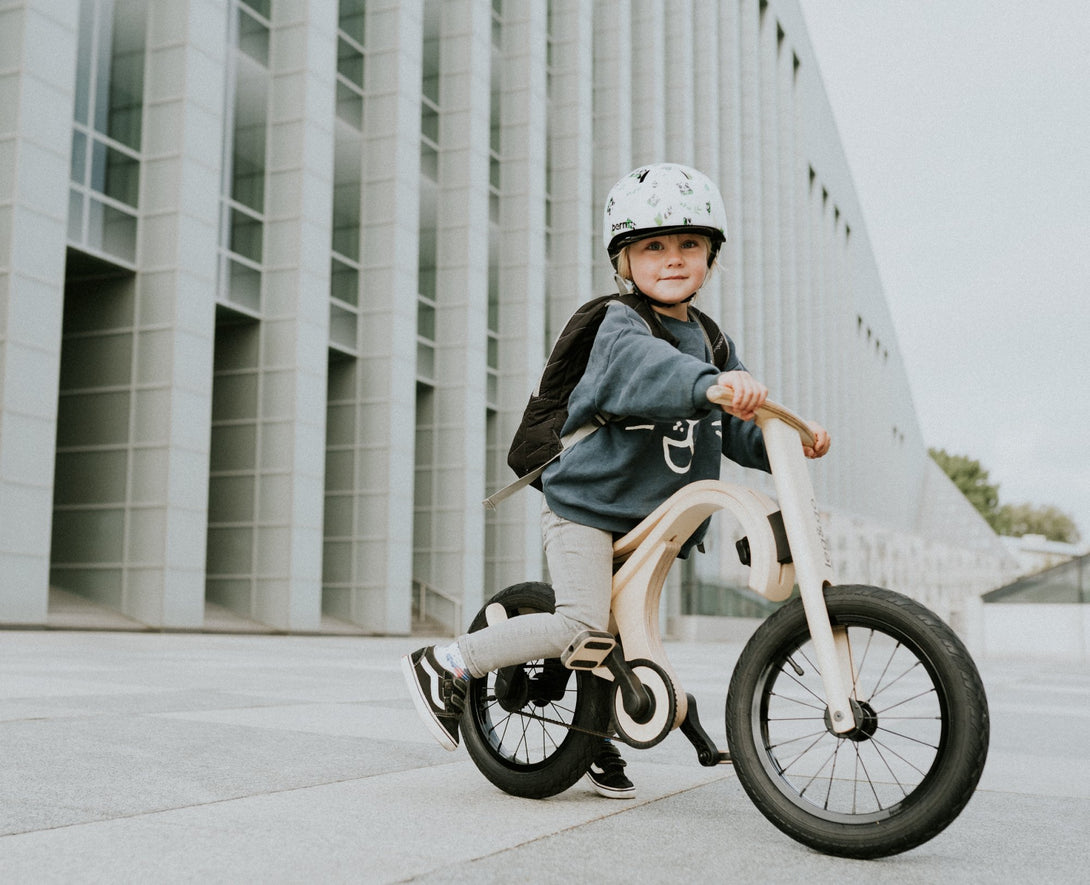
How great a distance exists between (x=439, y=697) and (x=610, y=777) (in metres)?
0.50

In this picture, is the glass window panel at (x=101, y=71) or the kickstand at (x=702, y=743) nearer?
the kickstand at (x=702, y=743)

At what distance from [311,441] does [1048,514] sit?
103487 millimetres

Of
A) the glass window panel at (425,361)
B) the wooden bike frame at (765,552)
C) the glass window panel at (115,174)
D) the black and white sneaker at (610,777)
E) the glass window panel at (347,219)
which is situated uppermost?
the glass window panel at (347,219)

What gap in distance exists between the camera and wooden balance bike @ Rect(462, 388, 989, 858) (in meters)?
2.25

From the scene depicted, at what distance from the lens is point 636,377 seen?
8.73ft

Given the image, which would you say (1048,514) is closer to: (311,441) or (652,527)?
(311,441)

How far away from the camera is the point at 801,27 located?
49.2 m

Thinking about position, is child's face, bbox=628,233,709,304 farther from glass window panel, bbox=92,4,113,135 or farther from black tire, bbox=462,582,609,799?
glass window panel, bbox=92,4,113,135

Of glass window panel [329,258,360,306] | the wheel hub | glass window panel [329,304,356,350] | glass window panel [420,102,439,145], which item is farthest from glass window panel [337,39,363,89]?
the wheel hub

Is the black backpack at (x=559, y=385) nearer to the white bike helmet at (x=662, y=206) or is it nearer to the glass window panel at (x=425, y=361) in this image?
the white bike helmet at (x=662, y=206)

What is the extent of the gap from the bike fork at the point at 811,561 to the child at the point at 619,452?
0.42 feet

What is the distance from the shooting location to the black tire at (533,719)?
2.87 meters

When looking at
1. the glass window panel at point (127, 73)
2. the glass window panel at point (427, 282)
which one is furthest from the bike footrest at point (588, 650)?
the glass window panel at point (427, 282)

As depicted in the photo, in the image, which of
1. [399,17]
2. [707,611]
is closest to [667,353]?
[399,17]
